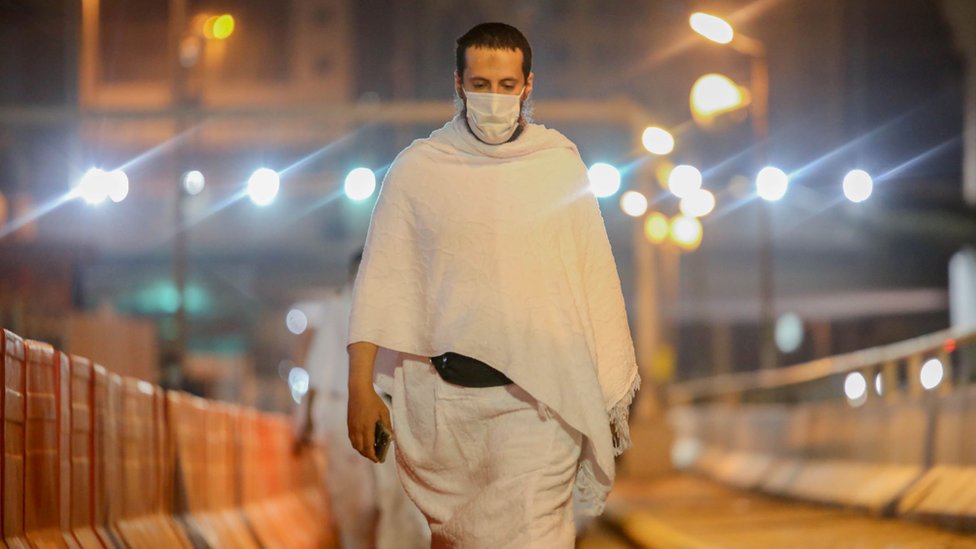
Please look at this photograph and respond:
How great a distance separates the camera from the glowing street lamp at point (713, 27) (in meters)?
20.6

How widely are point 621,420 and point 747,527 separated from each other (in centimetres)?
876

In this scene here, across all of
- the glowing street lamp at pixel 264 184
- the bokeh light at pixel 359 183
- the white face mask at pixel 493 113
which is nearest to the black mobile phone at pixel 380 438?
the white face mask at pixel 493 113

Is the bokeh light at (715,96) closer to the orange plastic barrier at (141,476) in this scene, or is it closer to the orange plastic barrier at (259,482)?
the orange plastic barrier at (259,482)

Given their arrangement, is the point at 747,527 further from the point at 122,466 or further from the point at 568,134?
the point at 568,134

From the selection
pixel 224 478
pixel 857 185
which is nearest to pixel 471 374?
pixel 224 478

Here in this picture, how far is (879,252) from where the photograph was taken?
69.8 meters

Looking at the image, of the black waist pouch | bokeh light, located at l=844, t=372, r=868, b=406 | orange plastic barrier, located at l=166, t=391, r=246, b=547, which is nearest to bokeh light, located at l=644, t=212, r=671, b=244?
bokeh light, located at l=844, t=372, r=868, b=406

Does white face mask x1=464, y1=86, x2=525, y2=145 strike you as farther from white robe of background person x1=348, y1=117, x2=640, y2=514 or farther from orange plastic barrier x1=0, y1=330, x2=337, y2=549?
orange plastic barrier x1=0, y1=330, x2=337, y2=549

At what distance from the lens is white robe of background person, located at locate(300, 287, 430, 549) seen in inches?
414

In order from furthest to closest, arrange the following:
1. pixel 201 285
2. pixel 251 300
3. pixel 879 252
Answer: pixel 251 300 < pixel 201 285 < pixel 879 252

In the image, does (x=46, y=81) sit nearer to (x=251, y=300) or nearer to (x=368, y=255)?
(x=251, y=300)

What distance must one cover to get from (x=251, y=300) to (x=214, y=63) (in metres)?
16.2

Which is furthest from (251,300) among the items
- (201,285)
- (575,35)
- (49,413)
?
(49,413)

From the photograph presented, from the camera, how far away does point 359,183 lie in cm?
1653
